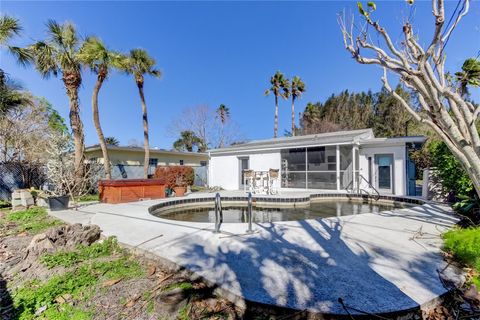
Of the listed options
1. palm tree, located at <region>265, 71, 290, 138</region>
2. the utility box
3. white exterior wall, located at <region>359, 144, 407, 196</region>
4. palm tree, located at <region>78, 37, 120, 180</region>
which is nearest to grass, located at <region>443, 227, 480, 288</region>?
white exterior wall, located at <region>359, 144, 407, 196</region>

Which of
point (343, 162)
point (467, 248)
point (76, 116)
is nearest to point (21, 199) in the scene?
point (76, 116)

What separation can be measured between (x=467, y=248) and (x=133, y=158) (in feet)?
58.4

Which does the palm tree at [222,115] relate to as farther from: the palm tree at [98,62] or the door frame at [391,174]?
the door frame at [391,174]

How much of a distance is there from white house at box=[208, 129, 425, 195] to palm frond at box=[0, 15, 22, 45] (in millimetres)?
11727

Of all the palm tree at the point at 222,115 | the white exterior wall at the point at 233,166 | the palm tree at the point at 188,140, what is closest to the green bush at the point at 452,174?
the white exterior wall at the point at 233,166

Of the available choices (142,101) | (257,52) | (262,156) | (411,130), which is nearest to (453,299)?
(262,156)

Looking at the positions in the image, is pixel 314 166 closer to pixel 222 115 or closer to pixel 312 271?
pixel 312 271

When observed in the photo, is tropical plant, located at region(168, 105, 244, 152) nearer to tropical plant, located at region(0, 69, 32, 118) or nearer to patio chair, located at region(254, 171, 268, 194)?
patio chair, located at region(254, 171, 268, 194)

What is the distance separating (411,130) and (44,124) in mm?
31517

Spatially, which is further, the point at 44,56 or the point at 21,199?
the point at 44,56

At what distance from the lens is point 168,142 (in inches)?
1356

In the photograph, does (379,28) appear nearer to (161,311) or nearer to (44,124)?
(161,311)

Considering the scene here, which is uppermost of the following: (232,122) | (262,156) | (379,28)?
(232,122)

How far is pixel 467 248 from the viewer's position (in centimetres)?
335
